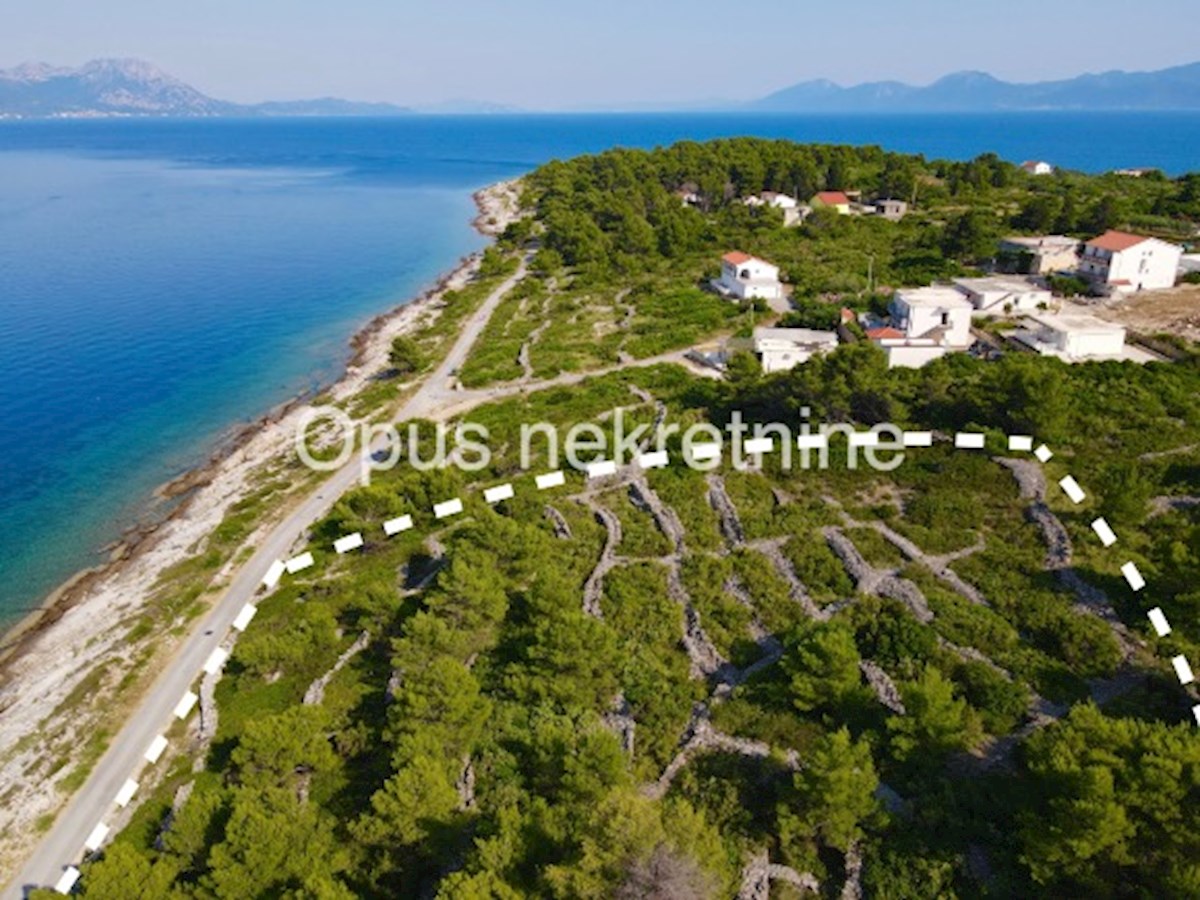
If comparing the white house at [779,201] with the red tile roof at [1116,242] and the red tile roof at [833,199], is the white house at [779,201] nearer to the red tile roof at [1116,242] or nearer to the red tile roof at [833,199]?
the red tile roof at [833,199]

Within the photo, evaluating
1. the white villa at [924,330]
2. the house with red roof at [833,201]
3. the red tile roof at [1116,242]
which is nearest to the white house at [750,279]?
the white villa at [924,330]

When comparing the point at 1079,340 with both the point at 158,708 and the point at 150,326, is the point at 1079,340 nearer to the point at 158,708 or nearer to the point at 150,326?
the point at 158,708

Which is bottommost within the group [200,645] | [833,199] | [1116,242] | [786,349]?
[200,645]

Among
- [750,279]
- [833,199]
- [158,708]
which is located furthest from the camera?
[833,199]

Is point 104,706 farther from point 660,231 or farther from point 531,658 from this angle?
point 660,231

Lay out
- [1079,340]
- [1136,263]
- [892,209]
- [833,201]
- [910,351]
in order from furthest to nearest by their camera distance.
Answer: [833,201] → [892,209] → [1136,263] → [910,351] → [1079,340]

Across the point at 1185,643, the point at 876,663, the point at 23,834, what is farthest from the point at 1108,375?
the point at 23,834

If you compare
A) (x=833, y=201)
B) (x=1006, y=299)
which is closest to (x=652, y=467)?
(x=1006, y=299)
